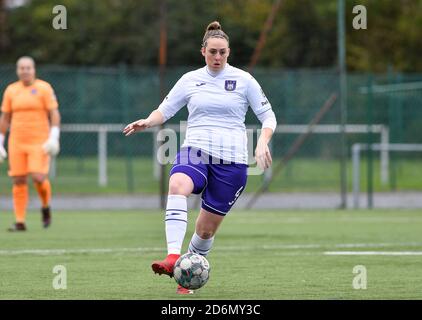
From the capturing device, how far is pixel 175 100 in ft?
29.7

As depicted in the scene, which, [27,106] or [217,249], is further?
[27,106]

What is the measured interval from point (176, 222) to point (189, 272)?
1.51 ft

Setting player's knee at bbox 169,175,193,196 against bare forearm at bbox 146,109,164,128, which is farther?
bare forearm at bbox 146,109,164,128

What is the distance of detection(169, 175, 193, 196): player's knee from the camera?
8570 millimetres

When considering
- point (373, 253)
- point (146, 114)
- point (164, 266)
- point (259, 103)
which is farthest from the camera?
point (146, 114)

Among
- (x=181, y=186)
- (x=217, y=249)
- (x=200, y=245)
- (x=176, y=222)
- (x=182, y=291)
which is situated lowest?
(x=182, y=291)

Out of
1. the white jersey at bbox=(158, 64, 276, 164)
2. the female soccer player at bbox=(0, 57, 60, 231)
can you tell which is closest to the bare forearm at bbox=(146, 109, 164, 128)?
the white jersey at bbox=(158, 64, 276, 164)

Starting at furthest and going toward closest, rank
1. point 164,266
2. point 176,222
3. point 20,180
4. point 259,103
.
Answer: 1. point 20,180
2. point 259,103
3. point 176,222
4. point 164,266

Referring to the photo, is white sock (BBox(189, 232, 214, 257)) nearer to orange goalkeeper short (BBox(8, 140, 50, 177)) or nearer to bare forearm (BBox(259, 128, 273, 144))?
bare forearm (BBox(259, 128, 273, 144))

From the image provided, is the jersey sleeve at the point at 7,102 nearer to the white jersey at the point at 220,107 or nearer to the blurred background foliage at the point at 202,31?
the white jersey at the point at 220,107

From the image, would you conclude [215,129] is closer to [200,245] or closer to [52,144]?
[200,245]

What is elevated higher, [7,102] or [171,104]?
[7,102]

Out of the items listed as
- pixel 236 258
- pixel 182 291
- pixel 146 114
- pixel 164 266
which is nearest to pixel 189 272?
pixel 164 266

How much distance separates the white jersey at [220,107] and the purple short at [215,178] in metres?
0.06
